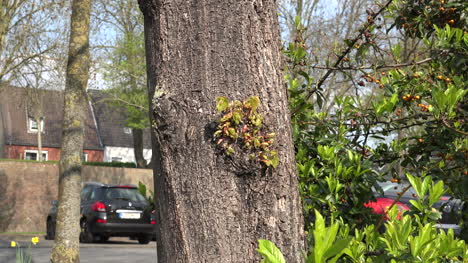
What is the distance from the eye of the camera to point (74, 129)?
791 cm

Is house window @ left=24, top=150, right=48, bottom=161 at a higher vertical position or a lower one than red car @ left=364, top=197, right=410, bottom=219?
higher

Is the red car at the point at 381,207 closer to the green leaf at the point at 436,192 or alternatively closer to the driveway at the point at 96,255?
the green leaf at the point at 436,192

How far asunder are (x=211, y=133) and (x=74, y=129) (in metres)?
6.34

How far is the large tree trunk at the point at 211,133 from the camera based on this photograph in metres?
1.84

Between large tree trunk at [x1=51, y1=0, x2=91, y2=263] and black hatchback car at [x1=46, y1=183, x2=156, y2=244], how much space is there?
7.76 meters

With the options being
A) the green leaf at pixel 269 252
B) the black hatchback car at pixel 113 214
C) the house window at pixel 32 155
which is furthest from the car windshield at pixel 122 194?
the house window at pixel 32 155

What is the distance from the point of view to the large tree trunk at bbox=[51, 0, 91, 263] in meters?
7.64

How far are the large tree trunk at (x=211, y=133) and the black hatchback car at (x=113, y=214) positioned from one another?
45.6 feet

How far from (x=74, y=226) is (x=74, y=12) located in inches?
109

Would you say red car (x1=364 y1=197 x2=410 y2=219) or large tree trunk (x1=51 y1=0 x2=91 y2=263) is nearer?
red car (x1=364 y1=197 x2=410 y2=219)

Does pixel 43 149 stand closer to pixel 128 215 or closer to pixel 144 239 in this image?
pixel 144 239

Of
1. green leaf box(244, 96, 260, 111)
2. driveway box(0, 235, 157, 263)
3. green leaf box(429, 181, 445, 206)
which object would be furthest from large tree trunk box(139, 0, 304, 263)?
driveway box(0, 235, 157, 263)

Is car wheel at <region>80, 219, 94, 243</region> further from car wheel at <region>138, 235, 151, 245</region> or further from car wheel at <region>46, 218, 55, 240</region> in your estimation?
car wheel at <region>46, 218, 55, 240</region>

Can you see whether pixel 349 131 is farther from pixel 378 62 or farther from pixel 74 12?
pixel 74 12
